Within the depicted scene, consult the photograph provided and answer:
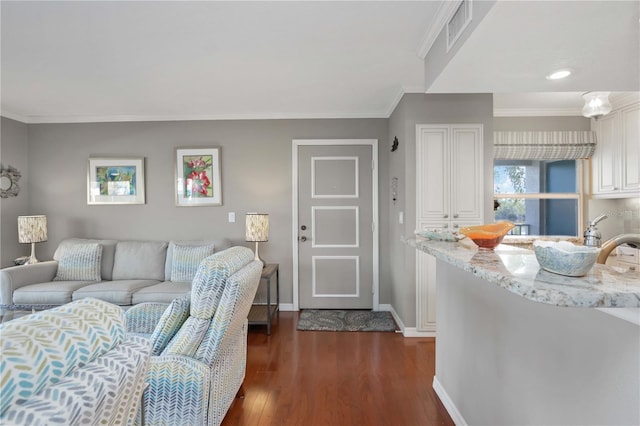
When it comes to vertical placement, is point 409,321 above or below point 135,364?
below

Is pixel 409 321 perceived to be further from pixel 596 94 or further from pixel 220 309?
pixel 596 94

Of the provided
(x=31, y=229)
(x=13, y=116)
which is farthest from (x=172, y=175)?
(x=13, y=116)

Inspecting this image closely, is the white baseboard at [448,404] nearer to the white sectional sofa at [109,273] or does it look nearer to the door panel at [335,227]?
the door panel at [335,227]

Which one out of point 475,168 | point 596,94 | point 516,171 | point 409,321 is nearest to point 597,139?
point 516,171

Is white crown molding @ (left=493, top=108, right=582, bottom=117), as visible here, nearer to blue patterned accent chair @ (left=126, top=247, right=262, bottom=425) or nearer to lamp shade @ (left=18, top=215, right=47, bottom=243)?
blue patterned accent chair @ (left=126, top=247, right=262, bottom=425)

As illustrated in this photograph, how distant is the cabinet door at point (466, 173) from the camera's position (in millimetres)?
2908

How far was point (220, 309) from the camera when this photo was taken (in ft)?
5.04

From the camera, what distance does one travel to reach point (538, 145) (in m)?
3.48

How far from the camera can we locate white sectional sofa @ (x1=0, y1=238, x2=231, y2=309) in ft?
9.56

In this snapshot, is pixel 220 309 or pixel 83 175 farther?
pixel 83 175

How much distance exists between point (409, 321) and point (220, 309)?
211 cm

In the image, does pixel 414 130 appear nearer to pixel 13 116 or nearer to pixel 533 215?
pixel 533 215

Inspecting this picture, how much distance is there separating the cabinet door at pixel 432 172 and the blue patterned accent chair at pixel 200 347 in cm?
189

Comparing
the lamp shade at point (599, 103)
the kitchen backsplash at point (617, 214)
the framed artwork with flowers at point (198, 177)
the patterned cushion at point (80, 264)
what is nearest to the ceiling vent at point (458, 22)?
the lamp shade at point (599, 103)
